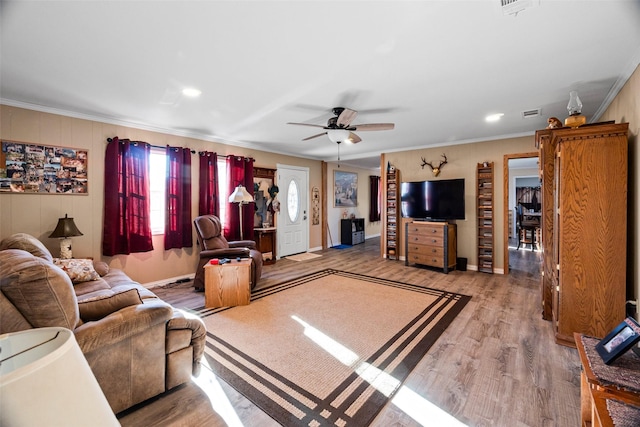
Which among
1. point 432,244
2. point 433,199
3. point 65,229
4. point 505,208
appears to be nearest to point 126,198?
point 65,229

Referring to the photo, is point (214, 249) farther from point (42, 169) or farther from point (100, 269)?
point (42, 169)

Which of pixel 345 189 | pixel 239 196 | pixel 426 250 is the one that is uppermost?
pixel 345 189

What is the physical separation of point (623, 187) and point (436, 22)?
2.02 meters

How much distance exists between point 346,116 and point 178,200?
2.98 metres

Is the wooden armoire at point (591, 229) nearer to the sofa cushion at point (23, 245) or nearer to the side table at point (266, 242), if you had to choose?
the side table at point (266, 242)

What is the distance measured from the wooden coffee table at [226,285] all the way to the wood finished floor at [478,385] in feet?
1.24

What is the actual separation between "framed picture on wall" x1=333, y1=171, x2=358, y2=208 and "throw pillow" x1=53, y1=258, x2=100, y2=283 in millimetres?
5744

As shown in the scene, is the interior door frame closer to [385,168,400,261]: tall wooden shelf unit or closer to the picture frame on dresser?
[385,168,400,261]: tall wooden shelf unit

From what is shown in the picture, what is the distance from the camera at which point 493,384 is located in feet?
6.45

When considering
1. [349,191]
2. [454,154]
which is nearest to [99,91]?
[454,154]

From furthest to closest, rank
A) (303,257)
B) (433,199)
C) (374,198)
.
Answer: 1. (374,198)
2. (303,257)
3. (433,199)

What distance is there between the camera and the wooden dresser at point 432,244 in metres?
4.88

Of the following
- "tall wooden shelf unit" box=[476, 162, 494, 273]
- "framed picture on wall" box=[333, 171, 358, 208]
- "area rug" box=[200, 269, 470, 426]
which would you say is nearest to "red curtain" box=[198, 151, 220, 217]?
"area rug" box=[200, 269, 470, 426]

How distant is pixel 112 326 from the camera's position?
1555 millimetres
